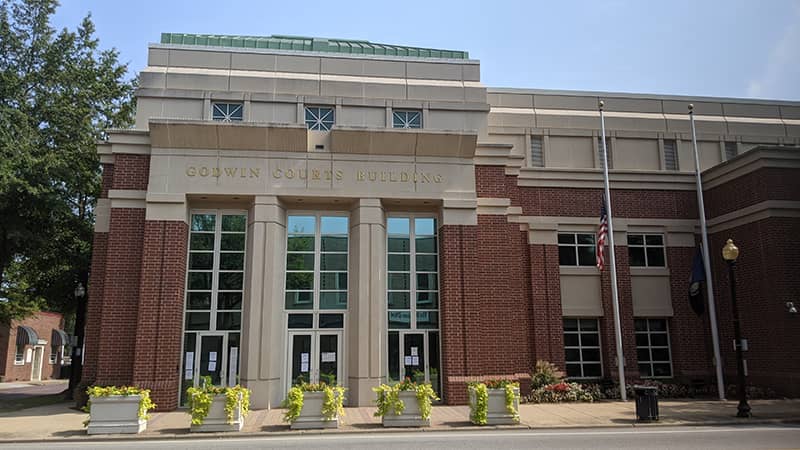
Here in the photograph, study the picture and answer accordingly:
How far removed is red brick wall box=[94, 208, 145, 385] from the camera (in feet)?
66.7

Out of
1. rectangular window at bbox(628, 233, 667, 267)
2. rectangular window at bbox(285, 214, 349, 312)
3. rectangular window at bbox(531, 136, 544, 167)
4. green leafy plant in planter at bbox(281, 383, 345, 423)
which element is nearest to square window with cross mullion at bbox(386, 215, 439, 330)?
rectangular window at bbox(285, 214, 349, 312)

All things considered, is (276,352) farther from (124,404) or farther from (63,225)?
(63,225)

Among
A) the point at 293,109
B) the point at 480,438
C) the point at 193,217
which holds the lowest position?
the point at 480,438

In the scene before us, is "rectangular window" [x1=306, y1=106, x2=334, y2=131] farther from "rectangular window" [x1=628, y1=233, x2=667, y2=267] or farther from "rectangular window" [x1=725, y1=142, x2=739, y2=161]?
"rectangular window" [x1=725, y1=142, x2=739, y2=161]

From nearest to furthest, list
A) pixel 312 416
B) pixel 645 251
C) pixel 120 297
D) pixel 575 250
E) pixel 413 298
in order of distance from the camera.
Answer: pixel 312 416, pixel 120 297, pixel 413 298, pixel 575 250, pixel 645 251

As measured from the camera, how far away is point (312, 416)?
1631cm

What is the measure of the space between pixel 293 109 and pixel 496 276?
1037 centimetres

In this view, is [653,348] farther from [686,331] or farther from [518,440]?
[518,440]

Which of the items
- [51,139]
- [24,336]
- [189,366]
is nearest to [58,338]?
[24,336]

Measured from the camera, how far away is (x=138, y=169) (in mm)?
21891

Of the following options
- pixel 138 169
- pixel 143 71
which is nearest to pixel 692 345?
pixel 138 169

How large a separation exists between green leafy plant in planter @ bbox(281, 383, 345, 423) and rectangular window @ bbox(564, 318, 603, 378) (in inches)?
486

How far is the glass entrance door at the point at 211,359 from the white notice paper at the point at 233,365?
204 millimetres

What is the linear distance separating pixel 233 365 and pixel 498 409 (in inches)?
370
